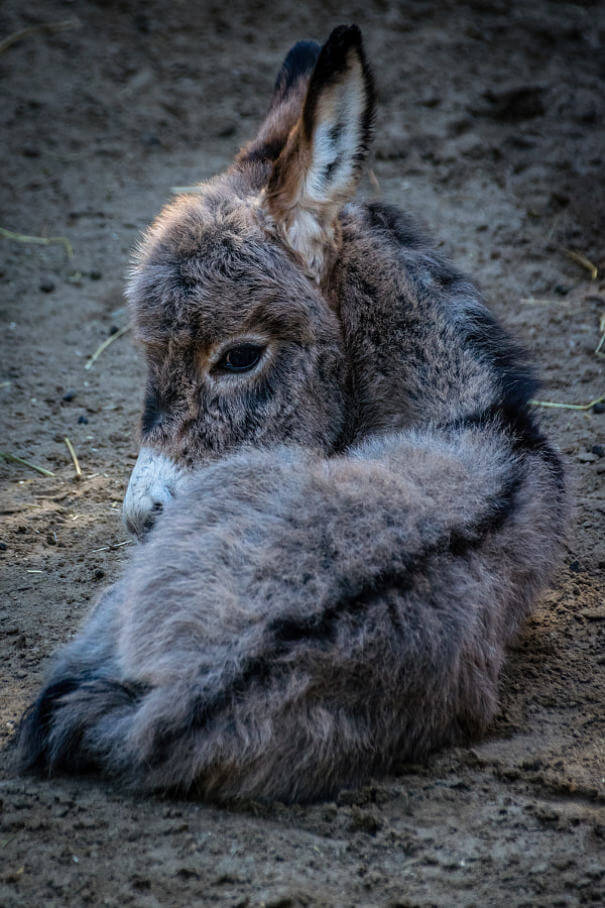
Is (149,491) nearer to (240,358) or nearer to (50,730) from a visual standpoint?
(240,358)

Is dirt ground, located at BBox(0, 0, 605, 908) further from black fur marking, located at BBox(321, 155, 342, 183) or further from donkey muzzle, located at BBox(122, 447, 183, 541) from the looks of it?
black fur marking, located at BBox(321, 155, 342, 183)

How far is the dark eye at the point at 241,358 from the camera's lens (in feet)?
11.2

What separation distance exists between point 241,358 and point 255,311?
188 millimetres

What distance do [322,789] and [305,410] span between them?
147 cm

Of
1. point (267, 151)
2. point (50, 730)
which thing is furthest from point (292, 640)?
point (267, 151)

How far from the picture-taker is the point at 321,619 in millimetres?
2451

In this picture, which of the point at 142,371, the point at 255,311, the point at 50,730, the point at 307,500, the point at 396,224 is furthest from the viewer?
the point at 142,371

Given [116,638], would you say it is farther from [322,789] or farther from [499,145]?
[499,145]

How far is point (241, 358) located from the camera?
3.41 meters

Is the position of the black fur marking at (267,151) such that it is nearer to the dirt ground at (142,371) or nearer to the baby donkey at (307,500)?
the baby donkey at (307,500)

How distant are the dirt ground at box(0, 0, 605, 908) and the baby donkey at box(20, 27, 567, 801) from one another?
203 millimetres

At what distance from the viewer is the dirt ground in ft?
7.83

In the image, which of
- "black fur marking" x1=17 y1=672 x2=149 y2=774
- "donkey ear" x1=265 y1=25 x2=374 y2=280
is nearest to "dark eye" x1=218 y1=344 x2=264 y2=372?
"donkey ear" x1=265 y1=25 x2=374 y2=280

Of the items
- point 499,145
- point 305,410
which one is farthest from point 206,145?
point 305,410
